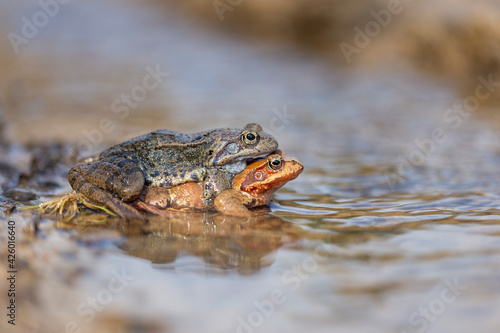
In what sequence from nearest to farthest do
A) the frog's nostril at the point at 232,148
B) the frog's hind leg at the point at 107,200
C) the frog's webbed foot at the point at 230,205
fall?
the frog's hind leg at the point at 107,200 → the frog's webbed foot at the point at 230,205 → the frog's nostril at the point at 232,148

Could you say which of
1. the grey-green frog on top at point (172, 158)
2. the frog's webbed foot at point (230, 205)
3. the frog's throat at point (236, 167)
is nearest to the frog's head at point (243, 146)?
the grey-green frog on top at point (172, 158)

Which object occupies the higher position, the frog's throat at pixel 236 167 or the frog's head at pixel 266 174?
the frog's throat at pixel 236 167

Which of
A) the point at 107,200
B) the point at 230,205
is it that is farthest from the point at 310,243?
the point at 107,200

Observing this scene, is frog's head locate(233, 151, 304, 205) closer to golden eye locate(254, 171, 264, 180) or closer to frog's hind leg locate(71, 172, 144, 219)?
golden eye locate(254, 171, 264, 180)

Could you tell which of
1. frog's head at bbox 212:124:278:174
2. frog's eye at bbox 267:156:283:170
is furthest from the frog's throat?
frog's eye at bbox 267:156:283:170

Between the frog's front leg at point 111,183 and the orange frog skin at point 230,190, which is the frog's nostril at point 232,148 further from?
the frog's front leg at point 111,183

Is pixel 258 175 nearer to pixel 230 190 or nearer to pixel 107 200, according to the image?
pixel 230 190
